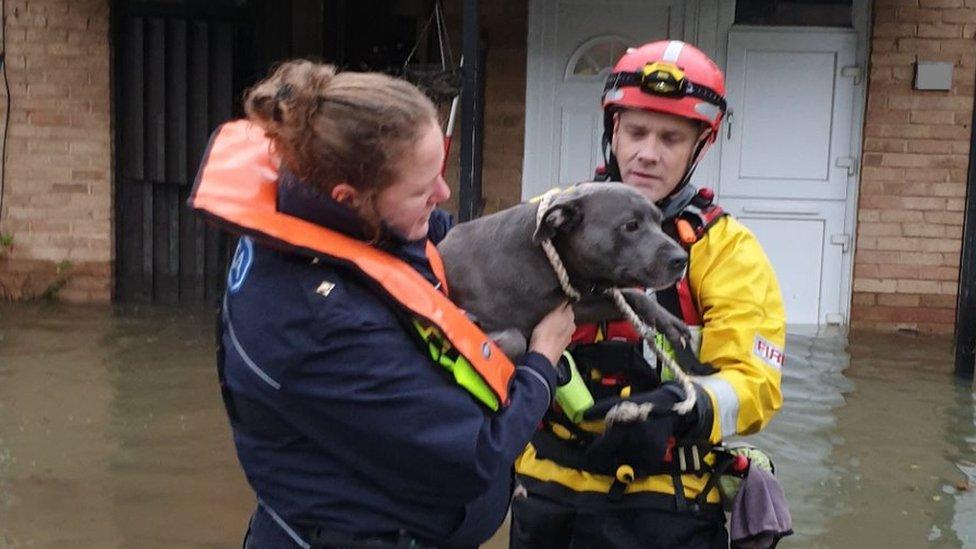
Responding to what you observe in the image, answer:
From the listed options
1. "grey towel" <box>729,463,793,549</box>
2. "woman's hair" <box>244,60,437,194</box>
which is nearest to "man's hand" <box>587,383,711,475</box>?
"grey towel" <box>729,463,793,549</box>

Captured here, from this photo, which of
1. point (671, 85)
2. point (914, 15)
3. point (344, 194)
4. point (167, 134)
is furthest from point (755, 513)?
point (167, 134)

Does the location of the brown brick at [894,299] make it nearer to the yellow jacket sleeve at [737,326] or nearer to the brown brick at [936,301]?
the brown brick at [936,301]

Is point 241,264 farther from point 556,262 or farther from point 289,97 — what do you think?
point 556,262

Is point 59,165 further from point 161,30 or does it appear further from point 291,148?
point 291,148

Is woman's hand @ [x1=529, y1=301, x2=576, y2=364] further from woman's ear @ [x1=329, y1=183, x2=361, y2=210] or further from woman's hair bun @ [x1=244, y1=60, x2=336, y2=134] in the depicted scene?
woman's hair bun @ [x1=244, y1=60, x2=336, y2=134]

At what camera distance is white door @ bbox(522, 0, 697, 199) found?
8945 mm

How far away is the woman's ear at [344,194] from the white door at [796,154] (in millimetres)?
7186

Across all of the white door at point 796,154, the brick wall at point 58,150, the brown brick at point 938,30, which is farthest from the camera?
the brick wall at point 58,150

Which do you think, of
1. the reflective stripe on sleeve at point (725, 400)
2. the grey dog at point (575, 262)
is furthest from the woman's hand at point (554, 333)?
the reflective stripe on sleeve at point (725, 400)

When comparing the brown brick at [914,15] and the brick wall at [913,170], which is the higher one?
the brown brick at [914,15]

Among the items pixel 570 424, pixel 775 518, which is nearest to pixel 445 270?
pixel 570 424

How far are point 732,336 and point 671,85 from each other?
0.58m

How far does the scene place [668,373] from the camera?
8.62 feet

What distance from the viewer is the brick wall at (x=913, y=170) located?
8656mm
